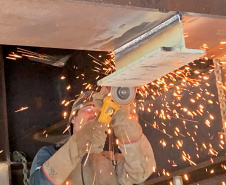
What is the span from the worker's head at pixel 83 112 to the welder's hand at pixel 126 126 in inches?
6.8

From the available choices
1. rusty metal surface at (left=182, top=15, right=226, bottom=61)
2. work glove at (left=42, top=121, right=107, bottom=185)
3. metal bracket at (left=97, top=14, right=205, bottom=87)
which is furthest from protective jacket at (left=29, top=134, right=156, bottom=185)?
metal bracket at (left=97, top=14, right=205, bottom=87)

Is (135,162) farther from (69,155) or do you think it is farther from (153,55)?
(153,55)

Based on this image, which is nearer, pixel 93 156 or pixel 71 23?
pixel 71 23

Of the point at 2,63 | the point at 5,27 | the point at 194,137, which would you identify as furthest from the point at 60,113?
the point at 5,27

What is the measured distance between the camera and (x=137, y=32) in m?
1.93

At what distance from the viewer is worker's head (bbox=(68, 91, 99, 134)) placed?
315cm

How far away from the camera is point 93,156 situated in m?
3.31

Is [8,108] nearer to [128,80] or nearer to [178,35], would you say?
[128,80]

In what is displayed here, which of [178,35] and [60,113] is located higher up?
[178,35]

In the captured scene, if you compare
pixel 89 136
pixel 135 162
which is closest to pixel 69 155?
pixel 89 136

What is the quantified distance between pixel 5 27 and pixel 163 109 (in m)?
2.17

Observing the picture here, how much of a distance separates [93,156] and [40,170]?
1.67ft

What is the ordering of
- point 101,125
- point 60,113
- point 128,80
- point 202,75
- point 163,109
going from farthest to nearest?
point 60,113 → point 163,109 → point 202,75 → point 101,125 → point 128,80

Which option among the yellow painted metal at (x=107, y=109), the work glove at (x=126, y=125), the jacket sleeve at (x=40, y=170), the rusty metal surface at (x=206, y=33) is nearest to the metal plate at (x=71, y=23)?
the rusty metal surface at (x=206, y=33)
